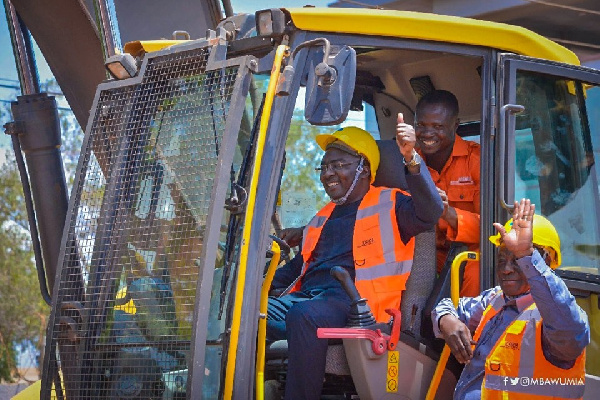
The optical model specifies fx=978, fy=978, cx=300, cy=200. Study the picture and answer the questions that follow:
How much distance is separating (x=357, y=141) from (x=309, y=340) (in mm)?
1009

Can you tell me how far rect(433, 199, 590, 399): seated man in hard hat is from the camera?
3.38 metres

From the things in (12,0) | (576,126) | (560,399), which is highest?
(12,0)

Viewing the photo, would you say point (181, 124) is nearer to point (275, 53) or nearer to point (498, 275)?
point (275, 53)

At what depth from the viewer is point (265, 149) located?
12.3 ft

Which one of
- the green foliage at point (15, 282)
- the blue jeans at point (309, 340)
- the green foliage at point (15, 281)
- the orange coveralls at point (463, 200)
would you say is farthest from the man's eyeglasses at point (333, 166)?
the green foliage at point (15, 282)

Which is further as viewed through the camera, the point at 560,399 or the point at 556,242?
Answer: the point at 556,242

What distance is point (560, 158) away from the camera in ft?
14.7

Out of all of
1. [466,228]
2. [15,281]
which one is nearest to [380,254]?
[466,228]

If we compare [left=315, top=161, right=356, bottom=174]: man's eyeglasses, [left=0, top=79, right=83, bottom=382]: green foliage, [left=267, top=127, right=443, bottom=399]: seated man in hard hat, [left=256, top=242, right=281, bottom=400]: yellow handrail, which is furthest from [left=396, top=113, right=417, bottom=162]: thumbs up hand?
[left=0, top=79, right=83, bottom=382]: green foliage

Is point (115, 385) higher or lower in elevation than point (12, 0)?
lower

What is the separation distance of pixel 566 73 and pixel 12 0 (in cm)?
298

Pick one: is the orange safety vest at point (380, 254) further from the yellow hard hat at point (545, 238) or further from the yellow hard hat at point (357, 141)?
the yellow hard hat at point (545, 238)

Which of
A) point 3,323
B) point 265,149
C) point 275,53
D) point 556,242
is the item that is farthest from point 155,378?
point 3,323

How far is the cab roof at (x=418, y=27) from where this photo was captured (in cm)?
396
